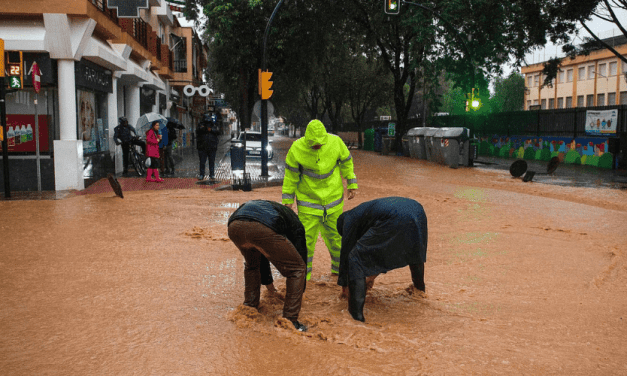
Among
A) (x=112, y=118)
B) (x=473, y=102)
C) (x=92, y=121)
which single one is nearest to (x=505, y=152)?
(x=473, y=102)

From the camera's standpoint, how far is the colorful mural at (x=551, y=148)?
2323cm

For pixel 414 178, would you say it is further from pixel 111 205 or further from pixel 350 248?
pixel 350 248

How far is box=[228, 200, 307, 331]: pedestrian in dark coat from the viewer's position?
175 inches

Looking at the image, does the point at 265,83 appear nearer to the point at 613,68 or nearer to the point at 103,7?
the point at 103,7

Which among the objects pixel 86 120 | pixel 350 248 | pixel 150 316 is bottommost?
pixel 150 316

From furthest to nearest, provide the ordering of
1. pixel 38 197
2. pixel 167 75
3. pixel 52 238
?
pixel 167 75, pixel 38 197, pixel 52 238

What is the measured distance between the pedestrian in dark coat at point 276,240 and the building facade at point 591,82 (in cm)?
5171

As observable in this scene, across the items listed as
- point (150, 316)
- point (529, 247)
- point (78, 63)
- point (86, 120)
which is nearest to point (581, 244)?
point (529, 247)

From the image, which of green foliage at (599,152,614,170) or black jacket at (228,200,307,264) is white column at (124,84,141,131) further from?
black jacket at (228,200,307,264)

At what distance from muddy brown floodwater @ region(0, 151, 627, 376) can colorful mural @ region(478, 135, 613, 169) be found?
1461cm

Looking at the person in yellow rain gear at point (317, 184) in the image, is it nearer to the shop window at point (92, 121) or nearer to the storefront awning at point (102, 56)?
the storefront awning at point (102, 56)

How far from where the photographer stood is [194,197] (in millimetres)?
13188

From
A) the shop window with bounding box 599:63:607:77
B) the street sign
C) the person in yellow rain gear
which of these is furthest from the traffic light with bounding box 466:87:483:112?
the shop window with bounding box 599:63:607:77

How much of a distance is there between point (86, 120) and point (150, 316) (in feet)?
42.6
